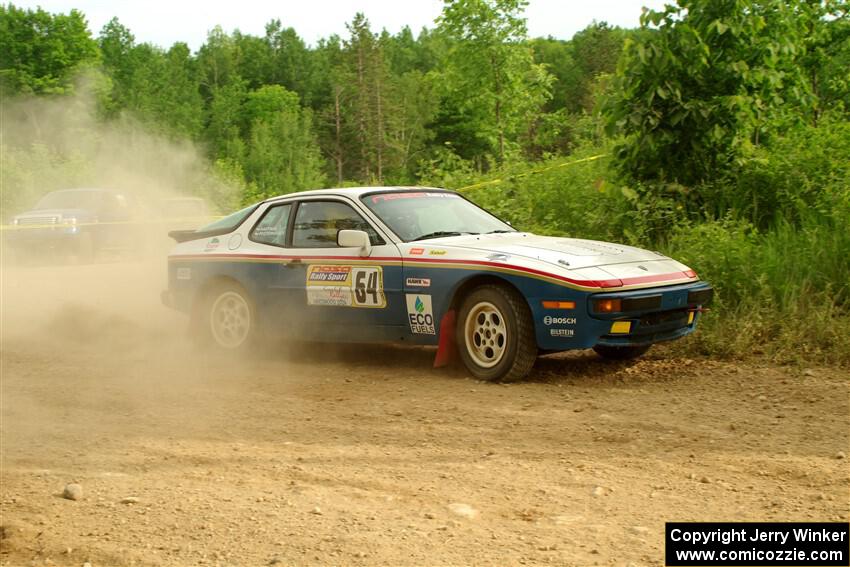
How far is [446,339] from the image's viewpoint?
7812mm

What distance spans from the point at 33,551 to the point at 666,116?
28.2ft

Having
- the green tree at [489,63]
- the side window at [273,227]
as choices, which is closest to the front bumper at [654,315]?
the side window at [273,227]

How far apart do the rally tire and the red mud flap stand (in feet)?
7.03

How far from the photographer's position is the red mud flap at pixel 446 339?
7801mm

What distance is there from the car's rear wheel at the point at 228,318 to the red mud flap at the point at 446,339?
7.08ft

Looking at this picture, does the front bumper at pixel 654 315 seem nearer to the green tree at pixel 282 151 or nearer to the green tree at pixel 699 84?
the green tree at pixel 699 84

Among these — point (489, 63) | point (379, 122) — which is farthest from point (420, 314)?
point (379, 122)

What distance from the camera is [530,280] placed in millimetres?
7332

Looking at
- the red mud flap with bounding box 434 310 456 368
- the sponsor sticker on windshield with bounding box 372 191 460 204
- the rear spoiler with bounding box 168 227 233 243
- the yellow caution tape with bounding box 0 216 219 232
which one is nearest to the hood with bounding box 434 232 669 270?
the red mud flap with bounding box 434 310 456 368

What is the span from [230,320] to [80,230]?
13554 mm

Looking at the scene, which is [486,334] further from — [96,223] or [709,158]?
[96,223]

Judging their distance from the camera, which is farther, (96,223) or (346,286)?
(96,223)

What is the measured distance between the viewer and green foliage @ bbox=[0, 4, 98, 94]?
227 feet

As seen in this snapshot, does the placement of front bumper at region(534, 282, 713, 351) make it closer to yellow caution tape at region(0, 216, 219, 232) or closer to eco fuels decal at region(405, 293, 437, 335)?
eco fuels decal at region(405, 293, 437, 335)
